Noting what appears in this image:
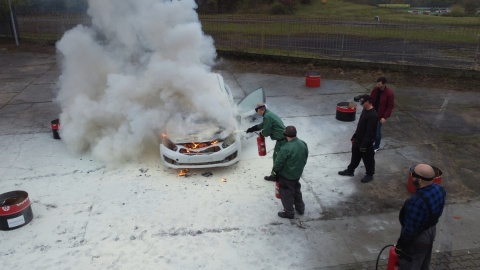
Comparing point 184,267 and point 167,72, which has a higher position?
point 167,72

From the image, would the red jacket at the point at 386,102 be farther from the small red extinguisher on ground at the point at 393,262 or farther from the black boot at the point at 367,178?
the small red extinguisher on ground at the point at 393,262

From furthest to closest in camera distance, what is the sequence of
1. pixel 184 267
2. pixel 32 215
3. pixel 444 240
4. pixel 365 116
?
pixel 365 116 < pixel 32 215 < pixel 444 240 < pixel 184 267

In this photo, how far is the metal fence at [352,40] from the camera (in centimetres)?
1449

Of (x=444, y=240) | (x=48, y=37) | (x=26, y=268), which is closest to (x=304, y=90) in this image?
(x=444, y=240)

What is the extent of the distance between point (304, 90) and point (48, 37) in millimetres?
15161

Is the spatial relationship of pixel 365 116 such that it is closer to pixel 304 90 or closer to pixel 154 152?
pixel 154 152

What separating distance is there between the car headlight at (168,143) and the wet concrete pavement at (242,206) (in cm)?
51

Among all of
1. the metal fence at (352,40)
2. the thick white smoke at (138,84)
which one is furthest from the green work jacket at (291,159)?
the metal fence at (352,40)

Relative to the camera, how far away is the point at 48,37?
21094 mm

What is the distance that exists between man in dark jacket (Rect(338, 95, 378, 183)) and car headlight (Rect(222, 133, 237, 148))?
2.25 metres

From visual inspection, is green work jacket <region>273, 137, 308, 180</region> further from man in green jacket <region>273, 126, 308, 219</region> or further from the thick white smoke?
the thick white smoke

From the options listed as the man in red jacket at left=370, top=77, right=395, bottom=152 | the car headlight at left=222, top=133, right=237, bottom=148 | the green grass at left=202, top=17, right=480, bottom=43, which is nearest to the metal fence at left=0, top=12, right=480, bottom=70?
the green grass at left=202, top=17, right=480, bottom=43

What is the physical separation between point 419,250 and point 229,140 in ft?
13.6

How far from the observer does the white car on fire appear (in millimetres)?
7117
